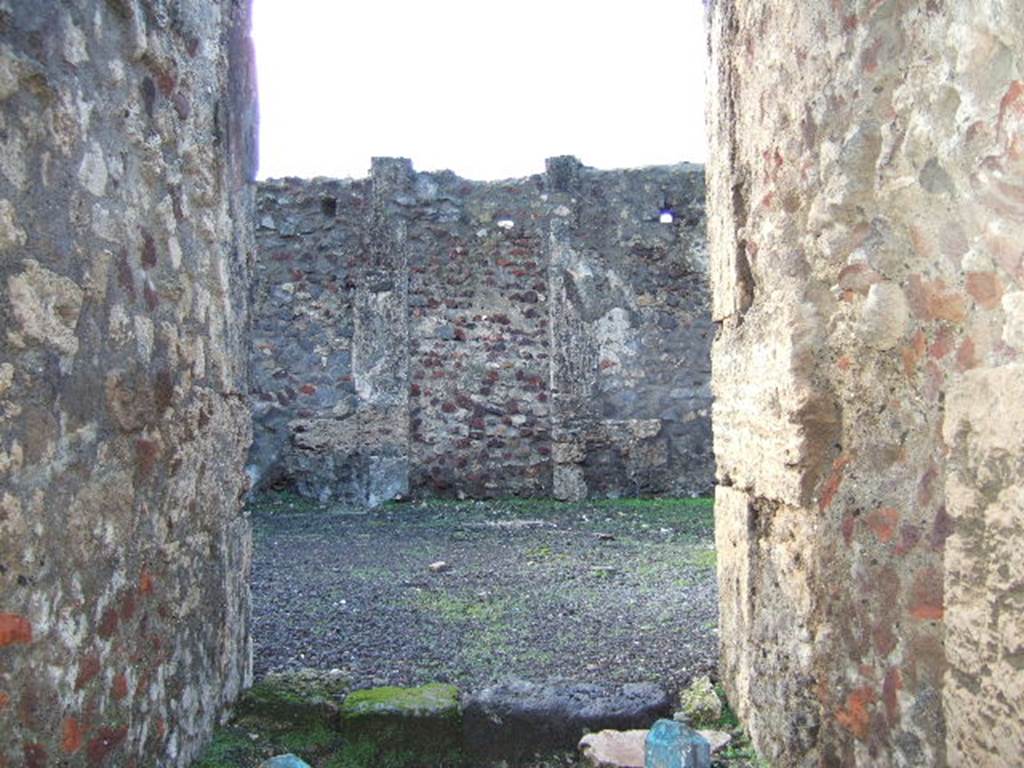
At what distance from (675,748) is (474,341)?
20.0ft

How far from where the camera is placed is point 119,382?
6.56 ft

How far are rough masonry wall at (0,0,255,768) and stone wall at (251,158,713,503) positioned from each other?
5.31 metres

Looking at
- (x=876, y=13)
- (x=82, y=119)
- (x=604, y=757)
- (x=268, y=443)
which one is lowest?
(x=604, y=757)

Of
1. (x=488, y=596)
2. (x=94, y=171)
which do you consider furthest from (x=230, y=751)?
(x=488, y=596)

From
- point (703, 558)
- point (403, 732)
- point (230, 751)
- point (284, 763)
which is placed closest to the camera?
point (284, 763)

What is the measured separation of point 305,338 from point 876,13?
6.82 metres

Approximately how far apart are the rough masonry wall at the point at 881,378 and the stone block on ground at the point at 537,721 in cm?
36

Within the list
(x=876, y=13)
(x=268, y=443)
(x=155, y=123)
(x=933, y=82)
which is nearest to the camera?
(x=933, y=82)

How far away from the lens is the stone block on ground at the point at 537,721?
2811 mm

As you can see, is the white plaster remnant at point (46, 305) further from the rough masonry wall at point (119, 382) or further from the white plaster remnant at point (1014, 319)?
the white plaster remnant at point (1014, 319)

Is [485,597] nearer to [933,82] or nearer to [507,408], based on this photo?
[933,82]

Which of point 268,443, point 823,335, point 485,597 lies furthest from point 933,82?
point 268,443

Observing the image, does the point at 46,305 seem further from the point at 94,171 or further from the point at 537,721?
the point at 537,721

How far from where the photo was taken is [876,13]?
1921 mm
